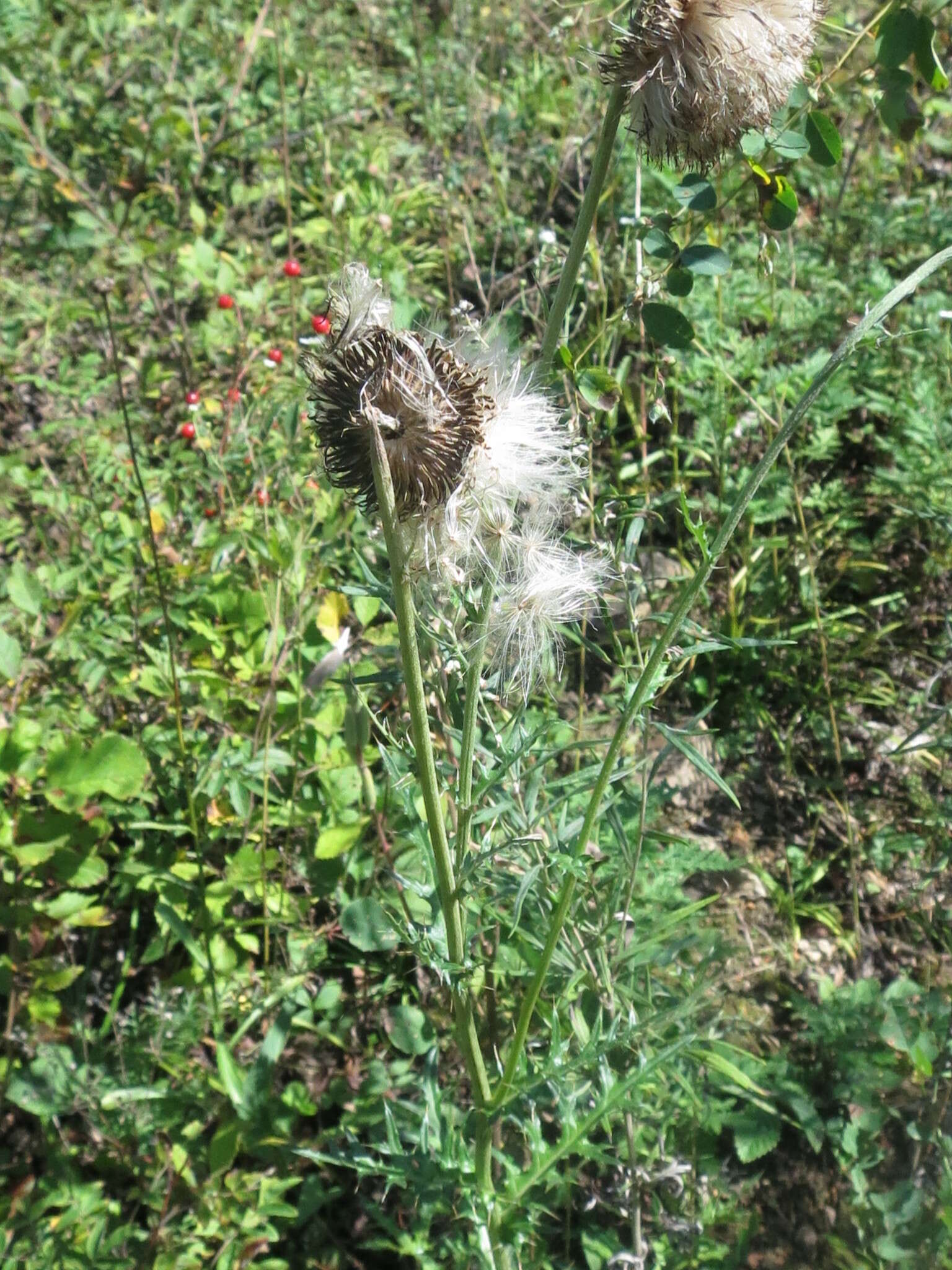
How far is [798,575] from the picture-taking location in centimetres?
302

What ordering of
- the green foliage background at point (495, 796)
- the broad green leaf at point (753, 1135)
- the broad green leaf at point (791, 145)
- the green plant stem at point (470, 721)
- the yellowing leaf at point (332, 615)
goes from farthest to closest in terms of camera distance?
1. the yellowing leaf at point (332, 615)
2. the broad green leaf at point (753, 1135)
3. the green foliage background at point (495, 796)
4. the broad green leaf at point (791, 145)
5. the green plant stem at point (470, 721)

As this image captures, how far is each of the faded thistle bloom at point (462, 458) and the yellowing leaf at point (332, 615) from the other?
86 cm

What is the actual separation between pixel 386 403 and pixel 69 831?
1.44 metres

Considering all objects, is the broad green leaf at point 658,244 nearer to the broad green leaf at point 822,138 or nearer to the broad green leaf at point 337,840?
the broad green leaf at point 822,138

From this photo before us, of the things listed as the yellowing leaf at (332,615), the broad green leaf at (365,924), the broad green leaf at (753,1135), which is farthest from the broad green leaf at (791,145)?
the broad green leaf at (753,1135)

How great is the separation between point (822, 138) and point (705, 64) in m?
0.44

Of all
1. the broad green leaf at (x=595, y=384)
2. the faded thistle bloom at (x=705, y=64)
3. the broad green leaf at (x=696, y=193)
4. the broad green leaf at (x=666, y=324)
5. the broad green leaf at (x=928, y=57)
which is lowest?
the broad green leaf at (x=595, y=384)

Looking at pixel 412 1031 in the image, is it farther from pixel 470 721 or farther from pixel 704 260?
pixel 704 260

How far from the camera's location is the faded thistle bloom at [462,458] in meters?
1.20

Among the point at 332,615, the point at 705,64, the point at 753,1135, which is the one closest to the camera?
the point at 705,64

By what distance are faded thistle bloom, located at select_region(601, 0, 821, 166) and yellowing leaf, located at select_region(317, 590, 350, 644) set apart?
1.29 metres

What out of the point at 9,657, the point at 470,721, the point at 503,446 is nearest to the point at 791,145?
the point at 503,446

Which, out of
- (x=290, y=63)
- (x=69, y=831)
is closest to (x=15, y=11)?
(x=290, y=63)

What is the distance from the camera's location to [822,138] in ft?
4.98
